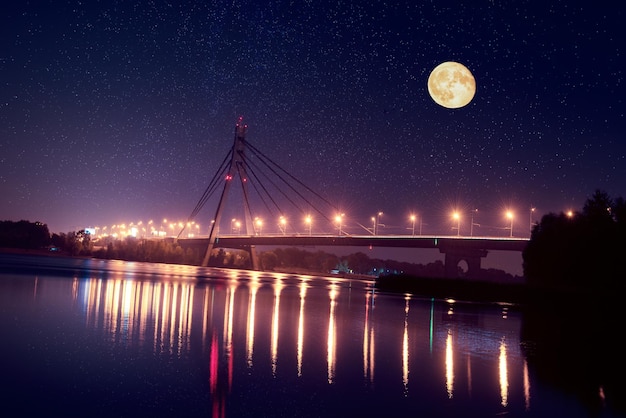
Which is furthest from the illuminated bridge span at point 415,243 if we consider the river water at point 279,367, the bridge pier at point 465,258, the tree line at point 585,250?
the river water at point 279,367

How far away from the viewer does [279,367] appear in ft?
40.2

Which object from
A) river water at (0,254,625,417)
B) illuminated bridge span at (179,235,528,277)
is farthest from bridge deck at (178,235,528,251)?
river water at (0,254,625,417)

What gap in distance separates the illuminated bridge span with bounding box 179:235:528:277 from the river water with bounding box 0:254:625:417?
2136 inches

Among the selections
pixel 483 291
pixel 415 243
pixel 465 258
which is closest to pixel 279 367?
pixel 483 291

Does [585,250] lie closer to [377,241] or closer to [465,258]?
[465,258]

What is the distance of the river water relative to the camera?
9214 millimetres

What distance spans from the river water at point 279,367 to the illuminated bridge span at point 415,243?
5427cm

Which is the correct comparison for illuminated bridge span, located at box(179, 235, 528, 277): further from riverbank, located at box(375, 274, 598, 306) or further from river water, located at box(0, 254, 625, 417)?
river water, located at box(0, 254, 625, 417)

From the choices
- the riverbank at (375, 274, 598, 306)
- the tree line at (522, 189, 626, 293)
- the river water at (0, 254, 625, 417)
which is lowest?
the river water at (0, 254, 625, 417)

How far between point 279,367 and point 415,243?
244ft

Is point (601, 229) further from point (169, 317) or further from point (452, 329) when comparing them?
point (169, 317)

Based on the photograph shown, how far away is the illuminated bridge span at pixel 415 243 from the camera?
7594 cm

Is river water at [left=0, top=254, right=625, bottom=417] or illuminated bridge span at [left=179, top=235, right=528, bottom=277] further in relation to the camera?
illuminated bridge span at [left=179, top=235, right=528, bottom=277]

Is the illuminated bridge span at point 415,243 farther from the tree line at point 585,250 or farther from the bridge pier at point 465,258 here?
the tree line at point 585,250
